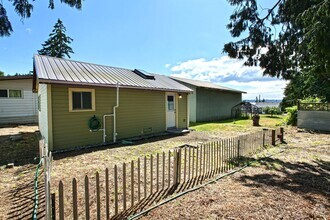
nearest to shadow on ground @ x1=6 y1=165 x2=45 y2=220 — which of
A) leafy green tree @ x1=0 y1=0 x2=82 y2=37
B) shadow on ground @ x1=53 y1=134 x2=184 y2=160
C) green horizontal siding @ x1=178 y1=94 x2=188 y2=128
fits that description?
shadow on ground @ x1=53 y1=134 x2=184 y2=160

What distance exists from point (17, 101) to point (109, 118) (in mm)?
10993

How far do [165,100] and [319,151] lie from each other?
7.22m

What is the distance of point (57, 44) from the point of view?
33.5 m

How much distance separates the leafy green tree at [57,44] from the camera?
109 feet

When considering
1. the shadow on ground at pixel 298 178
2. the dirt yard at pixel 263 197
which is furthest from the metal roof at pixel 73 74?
the shadow on ground at pixel 298 178

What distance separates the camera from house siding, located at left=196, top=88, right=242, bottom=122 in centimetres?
1808

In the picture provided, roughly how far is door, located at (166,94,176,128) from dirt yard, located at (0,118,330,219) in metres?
4.56

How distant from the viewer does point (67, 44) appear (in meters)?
34.6

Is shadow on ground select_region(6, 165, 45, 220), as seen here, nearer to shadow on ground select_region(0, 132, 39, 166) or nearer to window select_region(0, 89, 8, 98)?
→ shadow on ground select_region(0, 132, 39, 166)

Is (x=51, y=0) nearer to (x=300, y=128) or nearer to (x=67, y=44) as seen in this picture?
(x=300, y=128)

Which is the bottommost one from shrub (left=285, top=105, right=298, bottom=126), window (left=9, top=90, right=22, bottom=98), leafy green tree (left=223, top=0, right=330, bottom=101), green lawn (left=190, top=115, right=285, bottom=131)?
green lawn (left=190, top=115, right=285, bottom=131)

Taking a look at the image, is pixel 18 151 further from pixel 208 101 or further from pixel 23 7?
pixel 208 101

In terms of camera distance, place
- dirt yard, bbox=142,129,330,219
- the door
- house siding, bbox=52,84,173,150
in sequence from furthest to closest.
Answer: the door, house siding, bbox=52,84,173,150, dirt yard, bbox=142,129,330,219

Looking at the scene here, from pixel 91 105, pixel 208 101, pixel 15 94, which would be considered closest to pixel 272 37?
pixel 91 105
